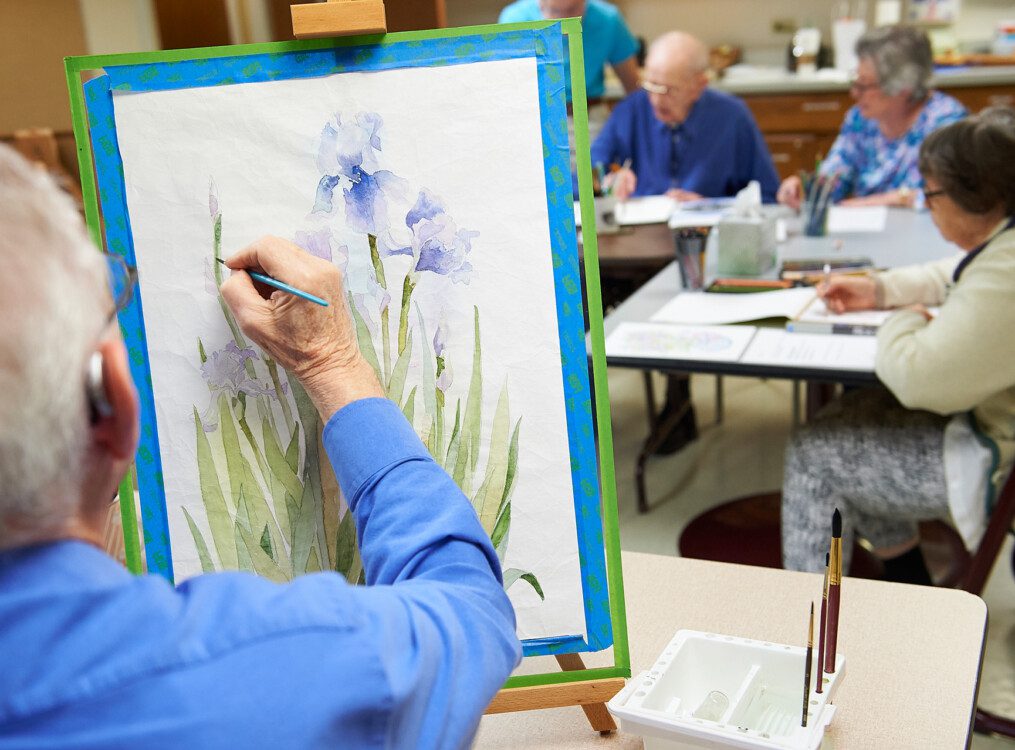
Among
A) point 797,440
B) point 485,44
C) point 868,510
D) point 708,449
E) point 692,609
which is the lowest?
point 708,449

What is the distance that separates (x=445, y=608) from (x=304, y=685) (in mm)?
148

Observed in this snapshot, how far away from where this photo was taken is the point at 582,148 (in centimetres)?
95

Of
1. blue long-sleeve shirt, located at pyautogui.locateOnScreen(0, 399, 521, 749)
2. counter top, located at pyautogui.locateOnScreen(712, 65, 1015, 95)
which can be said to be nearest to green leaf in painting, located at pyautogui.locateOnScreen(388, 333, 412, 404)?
blue long-sleeve shirt, located at pyautogui.locateOnScreen(0, 399, 521, 749)

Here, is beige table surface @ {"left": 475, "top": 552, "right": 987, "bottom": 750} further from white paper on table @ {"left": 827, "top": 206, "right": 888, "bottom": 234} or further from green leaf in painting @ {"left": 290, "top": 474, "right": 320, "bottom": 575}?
white paper on table @ {"left": 827, "top": 206, "right": 888, "bottom": 234}

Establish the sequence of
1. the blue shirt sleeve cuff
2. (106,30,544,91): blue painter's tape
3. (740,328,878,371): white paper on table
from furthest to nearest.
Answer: (740,328,878,371): white paper on table
(106,30,544,91): blue painter's tape
the blue shirt sleeve cuff

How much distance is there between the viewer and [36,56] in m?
4.18

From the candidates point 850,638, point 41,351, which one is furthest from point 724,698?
point 41,351

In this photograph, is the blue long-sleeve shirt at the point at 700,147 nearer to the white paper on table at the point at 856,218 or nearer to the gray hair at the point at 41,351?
the white paper on table at the point at 856,218

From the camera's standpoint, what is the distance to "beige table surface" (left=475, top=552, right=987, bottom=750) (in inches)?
38.4

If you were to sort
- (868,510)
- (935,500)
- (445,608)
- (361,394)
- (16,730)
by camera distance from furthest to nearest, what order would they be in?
(868,510), (935,500), (361,394), (445,608), (16,730)

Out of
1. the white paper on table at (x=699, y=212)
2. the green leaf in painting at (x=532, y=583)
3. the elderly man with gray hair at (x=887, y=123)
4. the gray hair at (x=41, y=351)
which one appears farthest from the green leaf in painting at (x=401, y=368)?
the elderly man with gray hair at (x=887, y=123)

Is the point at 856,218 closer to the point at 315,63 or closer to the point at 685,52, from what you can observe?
the point at 685,52

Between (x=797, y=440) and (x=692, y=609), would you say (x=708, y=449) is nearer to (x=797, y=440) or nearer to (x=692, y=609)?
(x=797, y=440)

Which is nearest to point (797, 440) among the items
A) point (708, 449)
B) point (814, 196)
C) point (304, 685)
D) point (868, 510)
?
point (868, 510)
